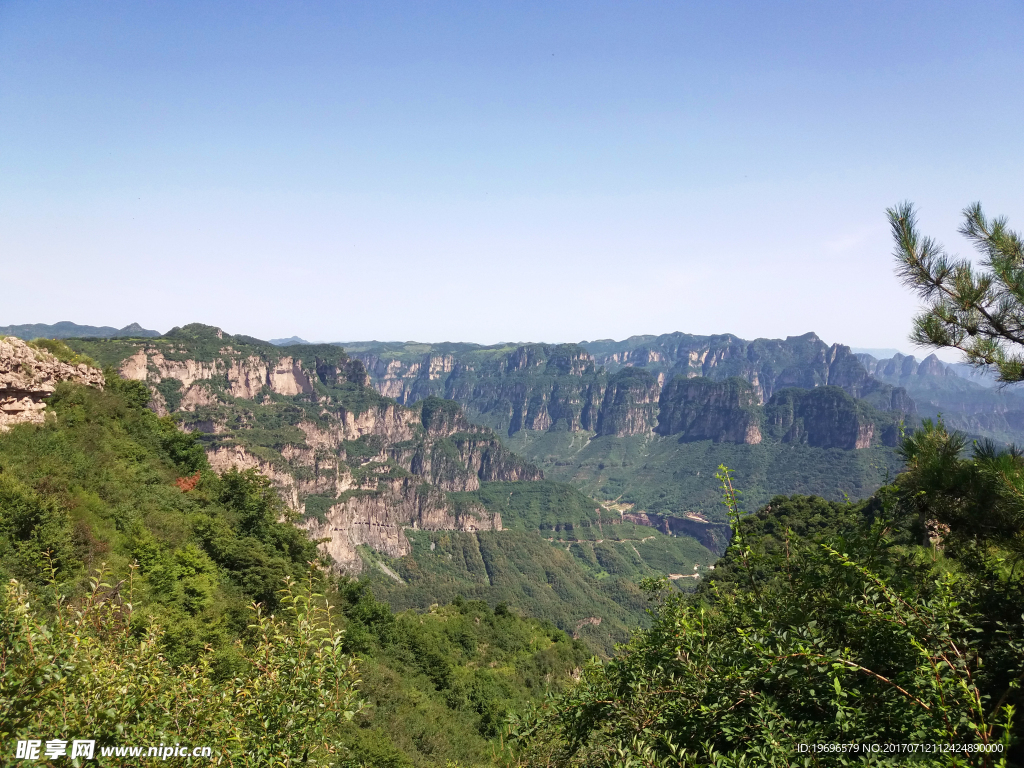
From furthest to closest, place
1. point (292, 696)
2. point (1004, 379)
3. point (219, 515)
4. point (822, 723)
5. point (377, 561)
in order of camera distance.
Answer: point (377, 561) → point (219, 515) → point (1004, 379) → point (292, 696) → point (822, 723)

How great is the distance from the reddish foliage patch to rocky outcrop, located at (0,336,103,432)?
9.06m

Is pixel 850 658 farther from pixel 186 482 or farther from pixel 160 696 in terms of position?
pixel 186 482

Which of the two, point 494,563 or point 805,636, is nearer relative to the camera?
point 805,636

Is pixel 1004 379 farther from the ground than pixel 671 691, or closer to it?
farther from the ground

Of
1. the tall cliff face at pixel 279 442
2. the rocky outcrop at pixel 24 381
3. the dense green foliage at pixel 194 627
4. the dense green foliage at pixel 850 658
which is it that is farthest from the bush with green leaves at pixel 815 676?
the tall cliff face at pixel 279 442

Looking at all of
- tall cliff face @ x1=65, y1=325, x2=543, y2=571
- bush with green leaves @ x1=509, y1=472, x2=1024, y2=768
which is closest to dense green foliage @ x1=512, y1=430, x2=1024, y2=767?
bush with green leaves @ x1=509, y1=472, x2=1024, y2=768

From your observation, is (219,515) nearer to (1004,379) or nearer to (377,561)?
(1004,379)

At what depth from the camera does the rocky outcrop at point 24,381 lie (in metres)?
28.0

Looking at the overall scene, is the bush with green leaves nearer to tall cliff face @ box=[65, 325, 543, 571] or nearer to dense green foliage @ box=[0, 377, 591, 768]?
dense green foliage @ box=[0, 377, 591, 768]

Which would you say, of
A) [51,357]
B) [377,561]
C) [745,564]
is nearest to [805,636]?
[745,564]

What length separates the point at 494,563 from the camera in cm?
16012

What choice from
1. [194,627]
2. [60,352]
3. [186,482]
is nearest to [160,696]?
[194,627]

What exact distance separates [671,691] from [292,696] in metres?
4.75

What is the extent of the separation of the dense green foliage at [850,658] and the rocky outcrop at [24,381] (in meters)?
33.1
